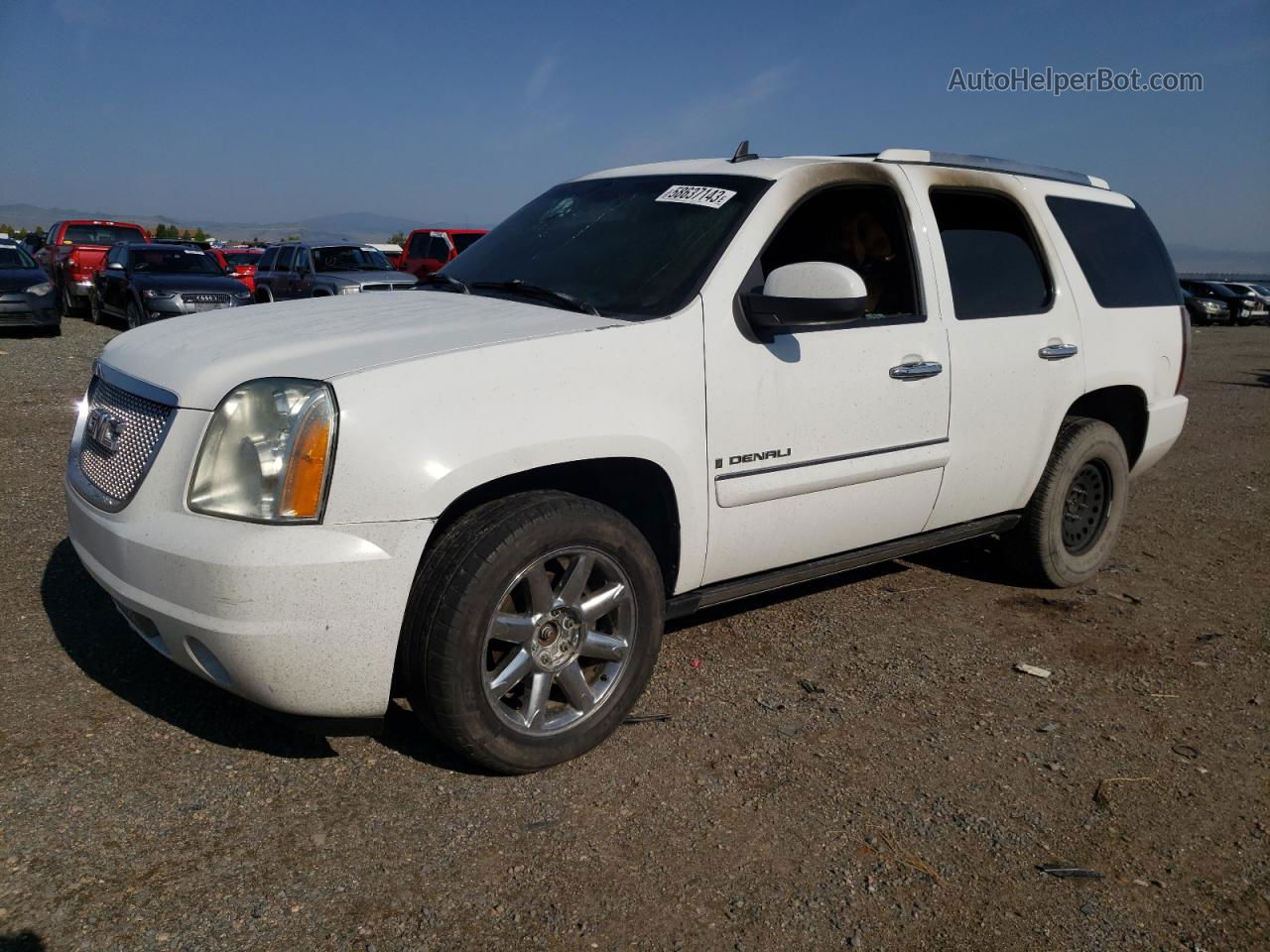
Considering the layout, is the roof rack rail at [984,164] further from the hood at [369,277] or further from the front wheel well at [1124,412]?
the hood at [369,277]

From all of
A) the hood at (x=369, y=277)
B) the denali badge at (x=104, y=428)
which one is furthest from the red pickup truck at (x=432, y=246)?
the denali badge at (x=104, y=428)

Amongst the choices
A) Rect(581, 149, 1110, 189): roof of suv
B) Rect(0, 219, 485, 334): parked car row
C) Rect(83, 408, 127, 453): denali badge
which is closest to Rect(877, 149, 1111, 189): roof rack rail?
Rect(581, 149, 1110, 189): roof of suv

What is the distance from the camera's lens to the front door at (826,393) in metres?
3.37

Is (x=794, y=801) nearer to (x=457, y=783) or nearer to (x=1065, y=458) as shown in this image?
(x=457, y=783)

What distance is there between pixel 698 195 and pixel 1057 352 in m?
1.81

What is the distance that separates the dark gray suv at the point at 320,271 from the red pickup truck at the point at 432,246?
10.1ft

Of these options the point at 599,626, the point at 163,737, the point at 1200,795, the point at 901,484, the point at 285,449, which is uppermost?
the point at 285,449

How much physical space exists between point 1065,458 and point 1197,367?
16338 mm

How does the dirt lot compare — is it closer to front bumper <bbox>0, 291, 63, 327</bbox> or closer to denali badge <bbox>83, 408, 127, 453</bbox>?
denali badge <bbox>83, 408, 127, 453</bbox>

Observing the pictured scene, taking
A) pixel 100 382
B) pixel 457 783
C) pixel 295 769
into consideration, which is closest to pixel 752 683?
pixel 457 783

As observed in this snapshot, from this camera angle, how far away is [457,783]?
2986 millimetres

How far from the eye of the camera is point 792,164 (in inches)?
150

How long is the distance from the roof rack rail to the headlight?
2.50 m

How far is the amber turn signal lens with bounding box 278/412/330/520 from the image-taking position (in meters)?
2.59
